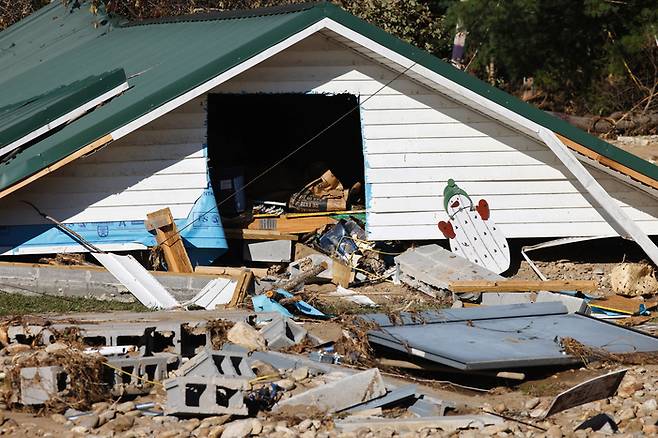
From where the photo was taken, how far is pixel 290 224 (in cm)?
1480

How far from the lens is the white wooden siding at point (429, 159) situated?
13.9 metres

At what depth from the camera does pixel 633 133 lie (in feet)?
86.0

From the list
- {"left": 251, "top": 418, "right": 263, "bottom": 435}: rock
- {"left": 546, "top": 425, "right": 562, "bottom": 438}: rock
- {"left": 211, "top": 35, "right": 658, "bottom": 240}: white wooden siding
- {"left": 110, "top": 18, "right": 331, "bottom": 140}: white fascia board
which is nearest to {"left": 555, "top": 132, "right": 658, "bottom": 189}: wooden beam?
{"left": 211, "top": 35, "right": 658, "bottom": 240}: white wooden siding

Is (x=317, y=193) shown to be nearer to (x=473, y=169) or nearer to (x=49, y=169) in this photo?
(x=473, y=169)

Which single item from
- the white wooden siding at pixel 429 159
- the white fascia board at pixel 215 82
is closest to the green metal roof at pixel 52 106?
the white fascia board at pixel 215 82

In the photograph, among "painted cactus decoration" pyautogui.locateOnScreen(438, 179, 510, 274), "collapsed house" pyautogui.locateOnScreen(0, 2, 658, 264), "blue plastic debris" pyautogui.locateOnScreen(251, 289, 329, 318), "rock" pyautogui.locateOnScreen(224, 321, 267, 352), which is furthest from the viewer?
"painted cactus decoration" pyautogui.locateOnScreen(438, 179, 510, 274)

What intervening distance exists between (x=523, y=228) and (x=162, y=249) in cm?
417

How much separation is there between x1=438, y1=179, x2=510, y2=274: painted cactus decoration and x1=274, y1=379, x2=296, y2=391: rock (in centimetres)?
517

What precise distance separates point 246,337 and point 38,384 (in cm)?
216

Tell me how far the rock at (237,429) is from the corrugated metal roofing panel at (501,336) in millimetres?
1969

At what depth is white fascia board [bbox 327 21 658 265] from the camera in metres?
13.3

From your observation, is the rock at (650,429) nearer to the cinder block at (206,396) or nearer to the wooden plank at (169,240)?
the cinder block at (206,396)

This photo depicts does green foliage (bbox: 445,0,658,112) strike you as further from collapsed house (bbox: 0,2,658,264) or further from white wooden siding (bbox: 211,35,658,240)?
collapsed house (bbox: 0,2,658,264)

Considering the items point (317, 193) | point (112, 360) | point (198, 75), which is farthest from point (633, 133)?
point (112, 360)
